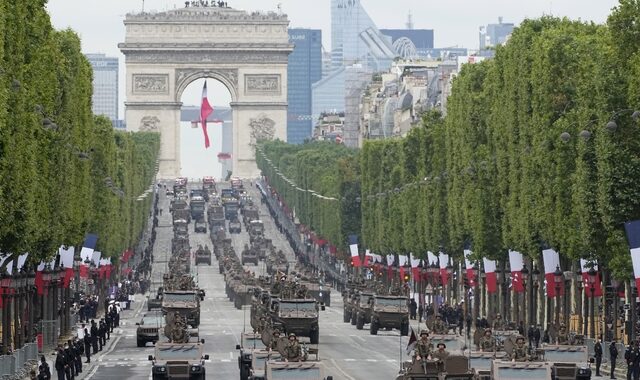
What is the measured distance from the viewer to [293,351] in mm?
59094

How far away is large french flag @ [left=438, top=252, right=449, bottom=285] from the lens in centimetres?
12800

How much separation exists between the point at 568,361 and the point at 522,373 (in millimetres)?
8321

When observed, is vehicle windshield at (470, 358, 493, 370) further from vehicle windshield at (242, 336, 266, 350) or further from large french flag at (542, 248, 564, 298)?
large french flag at (542, 248, 564, 298)

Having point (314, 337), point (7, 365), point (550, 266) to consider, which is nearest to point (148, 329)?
point (314, 337)

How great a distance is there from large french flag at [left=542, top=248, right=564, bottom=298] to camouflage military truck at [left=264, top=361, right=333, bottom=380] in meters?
34.9

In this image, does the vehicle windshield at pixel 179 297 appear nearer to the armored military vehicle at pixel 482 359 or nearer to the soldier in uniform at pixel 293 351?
the armored military vehicle at pixel 482 359

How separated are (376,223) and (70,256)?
246ft

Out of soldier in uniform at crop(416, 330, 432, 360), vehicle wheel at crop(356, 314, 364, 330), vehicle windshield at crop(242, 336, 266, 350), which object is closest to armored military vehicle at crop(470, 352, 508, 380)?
soldier in uniform at crop(416, 330, 432, 360)

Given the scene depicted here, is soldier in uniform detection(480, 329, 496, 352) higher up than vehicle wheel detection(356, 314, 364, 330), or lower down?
higher up

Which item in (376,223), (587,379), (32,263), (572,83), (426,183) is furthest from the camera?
(376,223)

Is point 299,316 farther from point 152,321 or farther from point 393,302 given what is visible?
point 393,302

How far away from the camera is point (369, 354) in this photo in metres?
88.7

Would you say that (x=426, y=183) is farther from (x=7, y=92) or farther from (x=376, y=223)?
(x=7, y=92)

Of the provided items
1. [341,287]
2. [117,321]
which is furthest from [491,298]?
[341,287]
